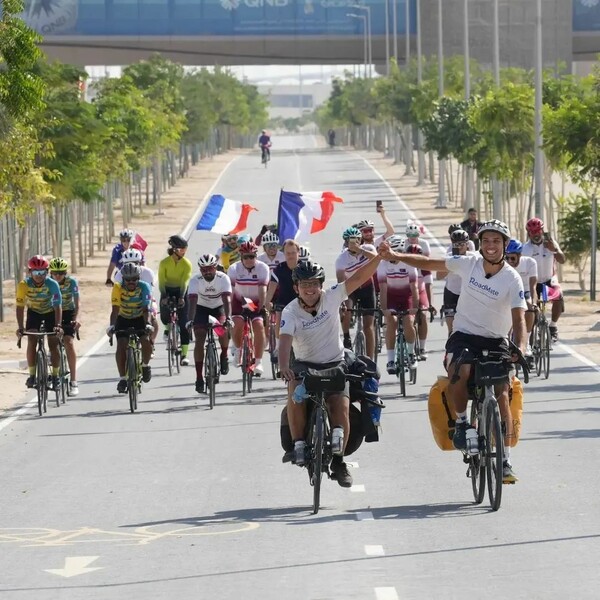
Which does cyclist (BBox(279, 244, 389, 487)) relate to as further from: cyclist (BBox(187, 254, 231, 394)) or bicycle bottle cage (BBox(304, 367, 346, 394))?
cyclist (BBox(187, 254, 231, 394))

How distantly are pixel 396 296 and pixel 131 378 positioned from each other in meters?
3.44

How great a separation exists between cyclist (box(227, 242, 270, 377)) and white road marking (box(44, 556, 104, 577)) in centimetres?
1093

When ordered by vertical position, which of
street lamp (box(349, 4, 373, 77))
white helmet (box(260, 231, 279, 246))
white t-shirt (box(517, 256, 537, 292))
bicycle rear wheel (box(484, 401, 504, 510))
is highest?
street lamp (box(349, 4, 373, 77))

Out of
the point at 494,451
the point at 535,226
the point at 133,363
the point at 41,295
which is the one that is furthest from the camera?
the point at 535,226

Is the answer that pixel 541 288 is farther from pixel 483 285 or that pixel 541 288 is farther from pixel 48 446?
pixel 483 285

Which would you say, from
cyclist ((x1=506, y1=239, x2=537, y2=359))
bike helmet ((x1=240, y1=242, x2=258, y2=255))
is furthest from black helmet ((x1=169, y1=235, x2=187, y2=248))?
cyclist ((x1=506, y1=239, x2=537, y2=359))

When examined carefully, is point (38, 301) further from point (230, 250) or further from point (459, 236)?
point (230, 250)

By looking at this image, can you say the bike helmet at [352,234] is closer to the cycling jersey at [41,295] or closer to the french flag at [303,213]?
the cycling jersey at [41,295]

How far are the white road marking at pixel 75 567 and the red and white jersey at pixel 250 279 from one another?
1106 centimetres

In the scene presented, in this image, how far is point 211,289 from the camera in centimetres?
2189

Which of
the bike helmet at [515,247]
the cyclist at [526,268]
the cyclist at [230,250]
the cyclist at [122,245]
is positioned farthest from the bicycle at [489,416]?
the cyclist at [230,250]

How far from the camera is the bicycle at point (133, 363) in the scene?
21.1 meters

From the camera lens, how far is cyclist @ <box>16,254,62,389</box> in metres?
21.1

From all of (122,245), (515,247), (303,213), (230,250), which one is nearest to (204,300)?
(515,247)
